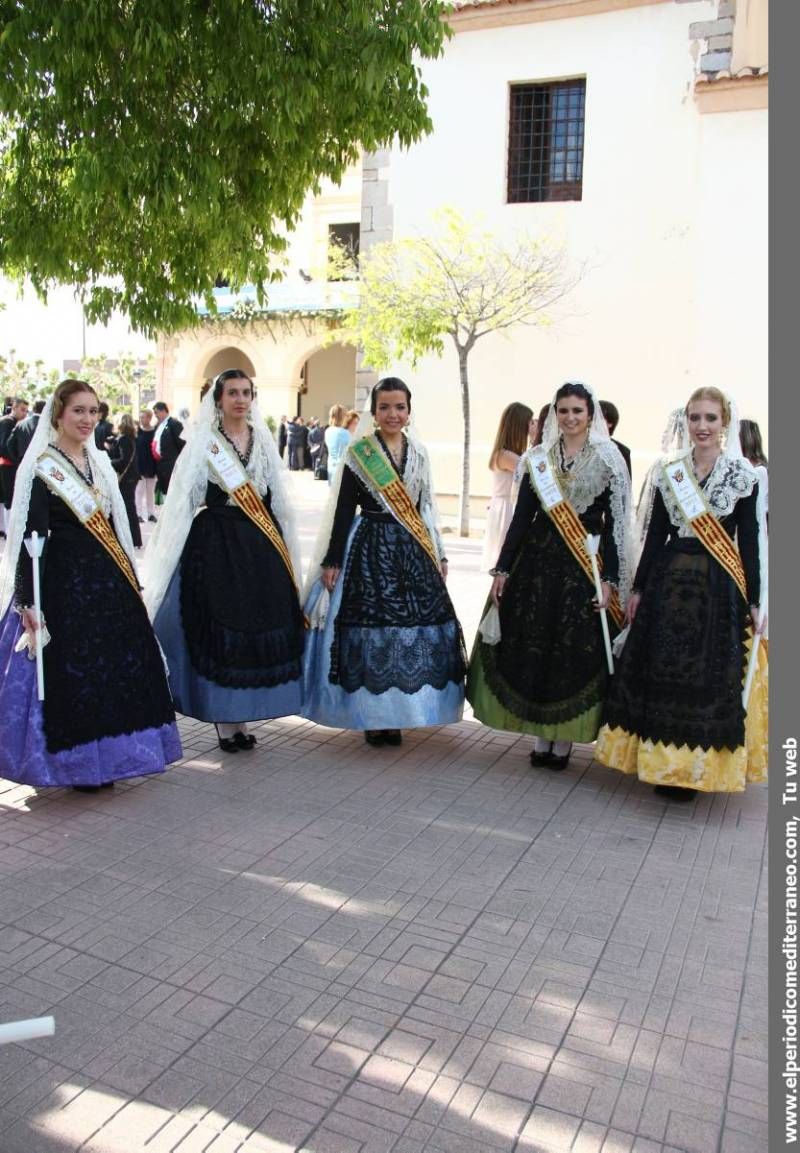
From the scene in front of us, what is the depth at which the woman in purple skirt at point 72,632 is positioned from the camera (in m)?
4.31

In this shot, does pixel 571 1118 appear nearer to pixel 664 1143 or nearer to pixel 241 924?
pixel 664 1143

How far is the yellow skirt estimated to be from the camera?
4426 mm

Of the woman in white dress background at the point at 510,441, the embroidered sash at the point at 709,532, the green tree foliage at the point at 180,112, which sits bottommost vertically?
the embroidered sash at the point at 709,532

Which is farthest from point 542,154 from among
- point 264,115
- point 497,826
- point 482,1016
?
point 482,1016

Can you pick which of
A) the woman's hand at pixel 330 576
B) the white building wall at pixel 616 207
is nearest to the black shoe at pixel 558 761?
the woman's hand at pixel 330 576

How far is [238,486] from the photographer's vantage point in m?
5.00

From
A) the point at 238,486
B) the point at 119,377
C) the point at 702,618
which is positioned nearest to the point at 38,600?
the point at 238,486

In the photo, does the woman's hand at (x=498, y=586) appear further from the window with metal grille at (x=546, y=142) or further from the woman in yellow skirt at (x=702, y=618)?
the window with metal grille at (x=546, y=142)

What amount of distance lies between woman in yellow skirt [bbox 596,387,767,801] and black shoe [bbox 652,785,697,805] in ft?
0.54

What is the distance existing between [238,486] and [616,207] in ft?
41.2

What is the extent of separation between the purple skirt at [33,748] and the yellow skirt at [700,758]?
6.93 ft

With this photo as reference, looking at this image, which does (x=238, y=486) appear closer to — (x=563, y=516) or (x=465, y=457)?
(x=563, y=516)

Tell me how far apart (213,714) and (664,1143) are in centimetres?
312
